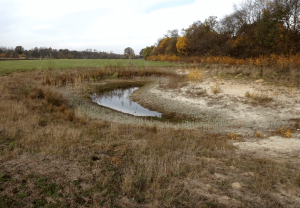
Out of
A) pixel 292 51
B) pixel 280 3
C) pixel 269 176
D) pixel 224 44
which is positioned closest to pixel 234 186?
pixel 269 176

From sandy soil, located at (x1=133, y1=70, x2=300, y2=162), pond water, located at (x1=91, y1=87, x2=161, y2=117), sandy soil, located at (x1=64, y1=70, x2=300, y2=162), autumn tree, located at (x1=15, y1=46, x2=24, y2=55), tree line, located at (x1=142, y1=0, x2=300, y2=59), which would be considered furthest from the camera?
autumn tree, located at (x1=15, y1=46, x2=24, y2=55)

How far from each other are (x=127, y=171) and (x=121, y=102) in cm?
1166

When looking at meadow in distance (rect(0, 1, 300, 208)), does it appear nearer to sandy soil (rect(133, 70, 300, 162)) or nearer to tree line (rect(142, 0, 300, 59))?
sandy soil (rect(133, 70, 300, 162))

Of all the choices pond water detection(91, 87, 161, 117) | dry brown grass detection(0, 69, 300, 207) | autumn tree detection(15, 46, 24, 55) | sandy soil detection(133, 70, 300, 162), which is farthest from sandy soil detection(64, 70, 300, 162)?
autumn tree detection(15, 46, 24, 55)

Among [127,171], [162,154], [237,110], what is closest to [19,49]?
[237,110]

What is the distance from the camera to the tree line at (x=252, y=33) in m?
21.4

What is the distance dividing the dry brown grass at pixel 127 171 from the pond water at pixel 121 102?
5865 millimetres

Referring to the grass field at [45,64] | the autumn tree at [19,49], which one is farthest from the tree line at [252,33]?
the autumn tree at [19,49]

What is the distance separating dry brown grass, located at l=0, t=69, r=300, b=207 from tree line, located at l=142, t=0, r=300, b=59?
69.8 feet

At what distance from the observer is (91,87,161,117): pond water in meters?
13.5

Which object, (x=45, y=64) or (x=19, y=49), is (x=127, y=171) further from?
(x=19, y=49)

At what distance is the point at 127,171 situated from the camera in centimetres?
466

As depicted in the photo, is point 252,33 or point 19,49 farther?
point 19,49

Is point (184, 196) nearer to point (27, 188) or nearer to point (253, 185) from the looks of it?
point (253, 185)
